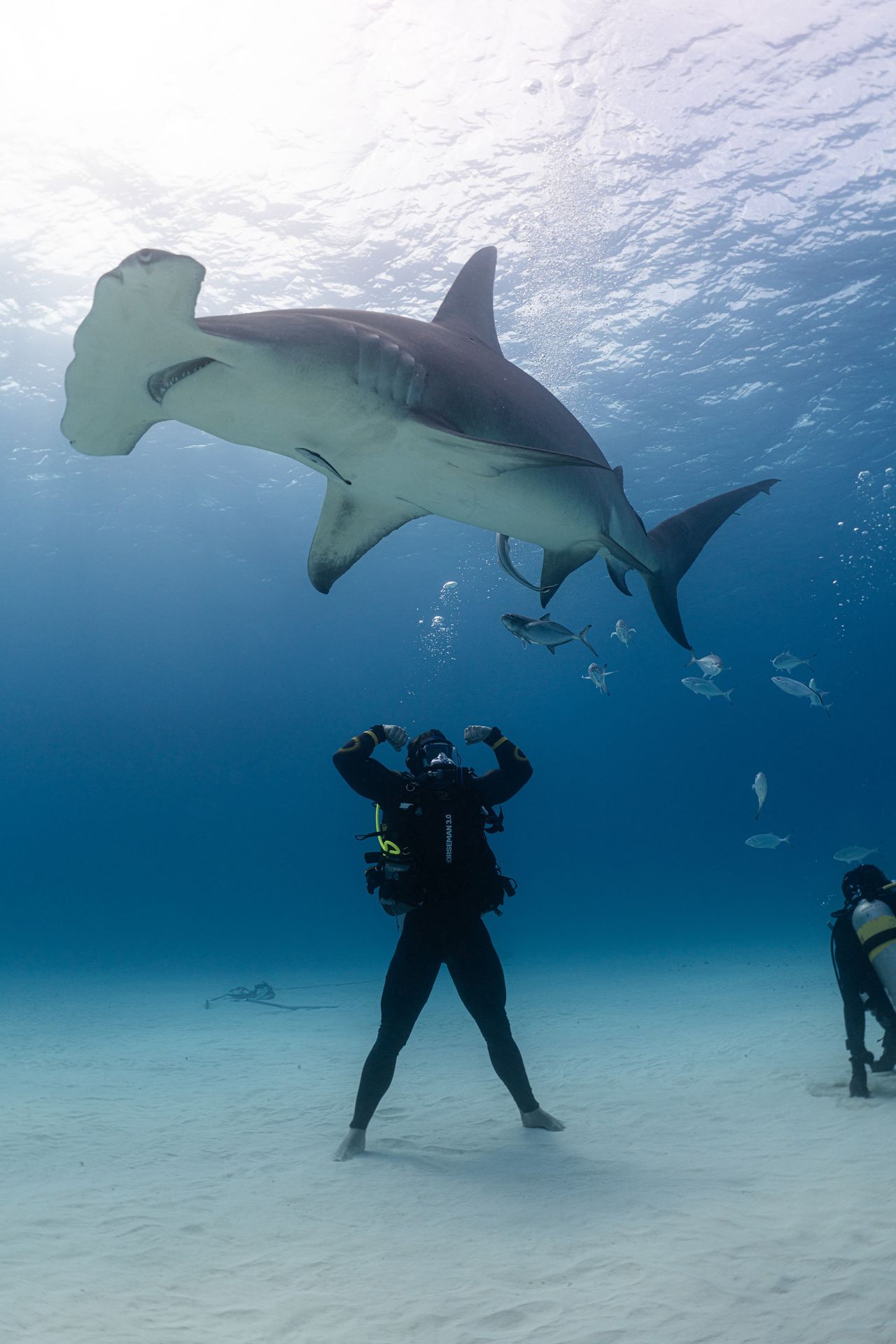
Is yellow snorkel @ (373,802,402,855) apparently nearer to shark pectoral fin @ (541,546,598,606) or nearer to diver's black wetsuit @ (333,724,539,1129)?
diver's black wetsuit @ (333,724,539,1129)

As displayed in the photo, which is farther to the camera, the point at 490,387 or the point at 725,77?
the point at 725,77

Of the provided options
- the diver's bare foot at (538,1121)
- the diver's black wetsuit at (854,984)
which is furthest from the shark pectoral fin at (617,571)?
the diver's bare foot at (538,1121)

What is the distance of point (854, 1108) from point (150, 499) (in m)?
29.6

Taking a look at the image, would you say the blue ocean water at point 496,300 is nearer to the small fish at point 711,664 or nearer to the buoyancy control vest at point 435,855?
the small fish at point 711,664

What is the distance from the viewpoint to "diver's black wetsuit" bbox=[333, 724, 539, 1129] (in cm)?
466

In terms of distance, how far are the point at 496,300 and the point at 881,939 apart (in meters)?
15.0

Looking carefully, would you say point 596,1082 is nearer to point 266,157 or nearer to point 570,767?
point 266,157

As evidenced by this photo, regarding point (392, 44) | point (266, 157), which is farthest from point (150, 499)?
point (392, 44)

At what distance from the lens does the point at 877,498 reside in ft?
94.4

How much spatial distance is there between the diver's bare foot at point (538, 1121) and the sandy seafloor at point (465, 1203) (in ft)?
0.29

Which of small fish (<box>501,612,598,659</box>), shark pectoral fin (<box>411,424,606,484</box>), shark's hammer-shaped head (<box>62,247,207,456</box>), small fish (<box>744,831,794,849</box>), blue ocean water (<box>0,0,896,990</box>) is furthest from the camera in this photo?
blue ocean water (<box>0,0,896,990</box>)

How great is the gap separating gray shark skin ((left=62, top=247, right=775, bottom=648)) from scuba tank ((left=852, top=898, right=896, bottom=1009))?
2011mm

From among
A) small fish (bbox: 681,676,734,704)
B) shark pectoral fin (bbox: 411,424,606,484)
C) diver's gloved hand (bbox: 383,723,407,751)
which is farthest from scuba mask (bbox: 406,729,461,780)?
small fish (bbox: 681,676,734,704)

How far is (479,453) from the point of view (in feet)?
11.4
